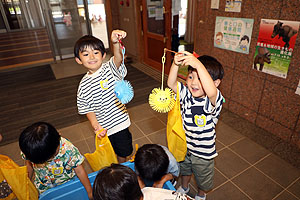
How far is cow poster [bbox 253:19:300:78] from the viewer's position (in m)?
1.80

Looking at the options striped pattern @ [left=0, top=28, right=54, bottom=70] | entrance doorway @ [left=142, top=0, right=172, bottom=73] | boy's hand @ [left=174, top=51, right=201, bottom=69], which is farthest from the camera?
striped pattern @ [left=0, top=28, right=54, bottom=70]

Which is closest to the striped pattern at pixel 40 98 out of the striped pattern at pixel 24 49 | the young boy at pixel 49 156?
the striped pattern at pixel 24 49

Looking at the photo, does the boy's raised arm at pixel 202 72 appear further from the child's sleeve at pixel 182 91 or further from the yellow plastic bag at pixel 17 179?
the yellow plastic bag at pixel 17 179

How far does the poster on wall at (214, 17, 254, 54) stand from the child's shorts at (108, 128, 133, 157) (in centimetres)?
156

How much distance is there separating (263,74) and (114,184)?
1.95 meters

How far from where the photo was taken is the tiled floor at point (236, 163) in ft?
5.20

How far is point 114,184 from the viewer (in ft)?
2.52

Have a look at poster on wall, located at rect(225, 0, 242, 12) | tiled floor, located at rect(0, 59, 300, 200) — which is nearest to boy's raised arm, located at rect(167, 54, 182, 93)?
tiled floor, located at rect(0, 59, 300, 200)

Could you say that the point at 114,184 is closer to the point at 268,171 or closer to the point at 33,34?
the point at 268,171

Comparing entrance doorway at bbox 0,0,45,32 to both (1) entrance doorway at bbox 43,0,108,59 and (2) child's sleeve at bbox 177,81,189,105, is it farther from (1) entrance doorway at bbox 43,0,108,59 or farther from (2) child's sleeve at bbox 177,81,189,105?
(2) child's sleeve at bbox 177,81,189,105

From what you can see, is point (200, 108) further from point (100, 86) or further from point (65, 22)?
point (65, 22)

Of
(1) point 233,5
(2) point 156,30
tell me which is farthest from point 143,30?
(1) point 233,5

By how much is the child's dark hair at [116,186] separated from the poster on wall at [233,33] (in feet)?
6.44

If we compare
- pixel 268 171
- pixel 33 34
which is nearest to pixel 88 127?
pixel 268 171
